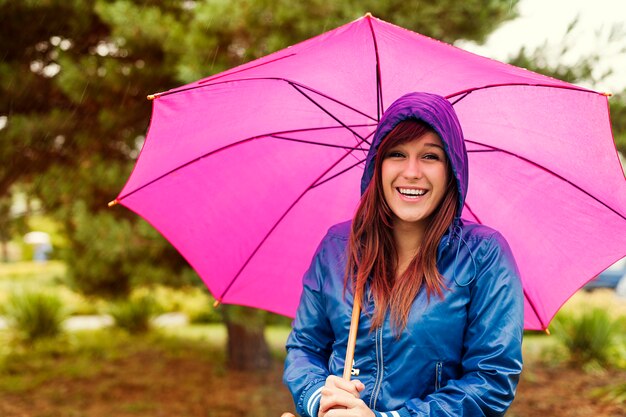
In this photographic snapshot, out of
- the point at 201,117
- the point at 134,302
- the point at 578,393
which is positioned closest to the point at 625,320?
the point at 578,393

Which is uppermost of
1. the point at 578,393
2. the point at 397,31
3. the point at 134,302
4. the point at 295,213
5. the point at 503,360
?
the point at 397,31

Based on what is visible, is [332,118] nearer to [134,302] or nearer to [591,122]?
[591,122]

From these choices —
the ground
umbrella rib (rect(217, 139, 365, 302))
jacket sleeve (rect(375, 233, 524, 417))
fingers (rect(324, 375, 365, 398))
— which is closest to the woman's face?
jacket sleeve (rect(375, 233, 524, 417))

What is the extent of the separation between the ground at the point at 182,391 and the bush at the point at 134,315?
1.67 m

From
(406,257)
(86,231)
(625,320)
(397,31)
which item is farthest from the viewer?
(625,320)

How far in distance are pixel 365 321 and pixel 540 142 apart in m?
1.07

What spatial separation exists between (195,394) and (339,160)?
183 inches

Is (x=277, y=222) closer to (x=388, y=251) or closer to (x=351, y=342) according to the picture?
(x=388, y=251)

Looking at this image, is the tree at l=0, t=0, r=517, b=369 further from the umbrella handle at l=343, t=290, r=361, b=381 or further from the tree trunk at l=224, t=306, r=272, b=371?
the umbrella handle at l=343, t=290, r=361, b=381


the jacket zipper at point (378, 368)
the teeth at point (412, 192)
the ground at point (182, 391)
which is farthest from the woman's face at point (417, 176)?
the ground at point (182, 391)

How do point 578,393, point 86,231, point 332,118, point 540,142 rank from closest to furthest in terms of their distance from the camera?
point 540,142
point 332,118
point 86,231
point 578,393

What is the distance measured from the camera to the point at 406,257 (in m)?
2.03

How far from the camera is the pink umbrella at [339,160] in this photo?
2252 millimetres

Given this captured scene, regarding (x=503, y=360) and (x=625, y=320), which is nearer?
(x=503, y=360)
